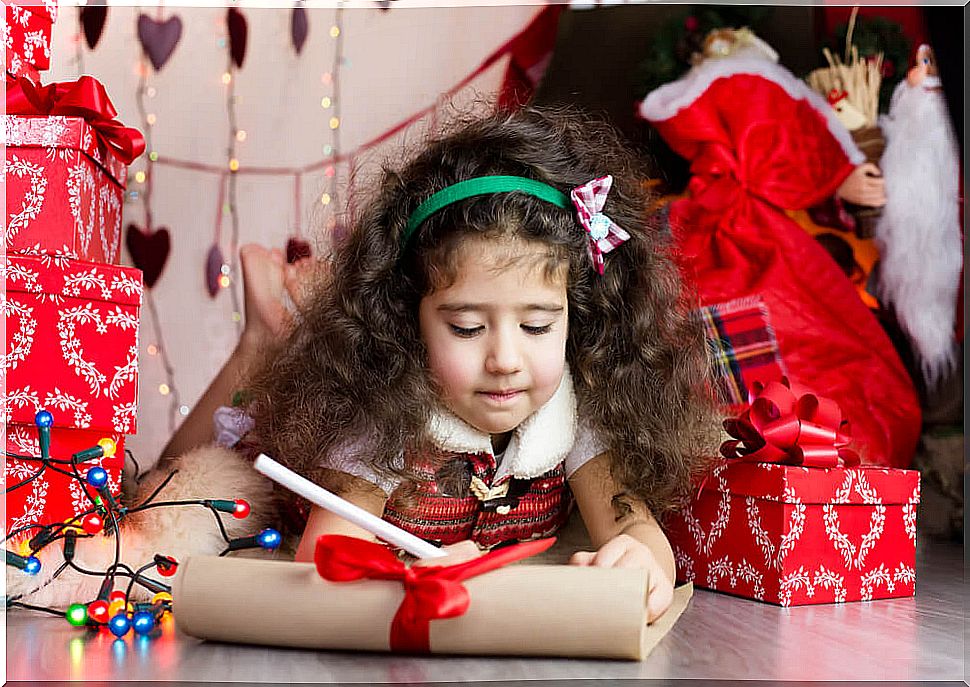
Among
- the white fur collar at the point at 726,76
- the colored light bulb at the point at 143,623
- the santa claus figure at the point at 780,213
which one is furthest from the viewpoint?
the white fur collar at the point at 726,76

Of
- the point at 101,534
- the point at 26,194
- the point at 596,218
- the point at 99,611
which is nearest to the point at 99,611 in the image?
the point at 99,611

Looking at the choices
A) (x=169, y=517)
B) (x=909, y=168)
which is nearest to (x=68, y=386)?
(x=169, y=517)

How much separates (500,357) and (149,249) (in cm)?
116

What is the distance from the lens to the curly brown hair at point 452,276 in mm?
1244

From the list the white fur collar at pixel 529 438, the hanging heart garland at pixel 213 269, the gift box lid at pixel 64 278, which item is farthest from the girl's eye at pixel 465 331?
the hanging heart garland at pixel 213 269

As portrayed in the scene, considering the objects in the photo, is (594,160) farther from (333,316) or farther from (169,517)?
(169,517)

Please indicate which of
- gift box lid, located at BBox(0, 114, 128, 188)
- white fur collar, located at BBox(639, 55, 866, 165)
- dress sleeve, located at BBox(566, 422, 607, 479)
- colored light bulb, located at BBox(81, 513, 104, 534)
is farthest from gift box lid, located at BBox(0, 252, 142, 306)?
white fur collar, located at BBox(639, 55, 866, 165)

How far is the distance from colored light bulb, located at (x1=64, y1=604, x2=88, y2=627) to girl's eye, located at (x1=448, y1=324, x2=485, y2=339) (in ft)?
1.60

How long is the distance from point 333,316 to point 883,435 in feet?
3.49

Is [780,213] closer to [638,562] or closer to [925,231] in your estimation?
[925,231]

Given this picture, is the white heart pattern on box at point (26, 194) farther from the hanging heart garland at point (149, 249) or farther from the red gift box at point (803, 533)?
the red gift box at point (803, 533)

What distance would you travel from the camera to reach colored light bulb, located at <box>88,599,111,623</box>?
1023 millimetres

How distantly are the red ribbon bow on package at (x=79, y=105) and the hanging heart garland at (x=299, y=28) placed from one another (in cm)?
75

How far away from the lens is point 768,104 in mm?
1966
